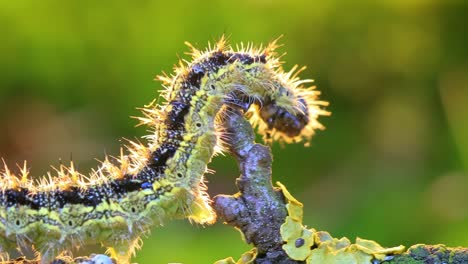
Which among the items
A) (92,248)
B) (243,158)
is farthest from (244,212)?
(92,248)

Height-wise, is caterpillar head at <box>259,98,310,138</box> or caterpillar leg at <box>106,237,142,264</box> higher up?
caterpillar head at <box>259,98,310,138</box>

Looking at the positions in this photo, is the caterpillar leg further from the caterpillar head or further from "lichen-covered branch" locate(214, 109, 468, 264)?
the caterpillar head

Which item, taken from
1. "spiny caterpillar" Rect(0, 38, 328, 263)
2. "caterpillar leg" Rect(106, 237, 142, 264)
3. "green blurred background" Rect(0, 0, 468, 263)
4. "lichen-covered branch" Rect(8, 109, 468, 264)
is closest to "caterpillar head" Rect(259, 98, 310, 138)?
"spiny caterpillar" Rect(0, 38, 328, 263)

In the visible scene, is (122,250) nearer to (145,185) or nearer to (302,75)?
(145,185)

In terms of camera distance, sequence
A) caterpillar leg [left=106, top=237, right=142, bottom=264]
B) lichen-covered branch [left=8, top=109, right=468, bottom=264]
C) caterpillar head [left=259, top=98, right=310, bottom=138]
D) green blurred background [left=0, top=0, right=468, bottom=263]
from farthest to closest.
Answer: green blurred background [left=0, top=0, right=468, bottom=263], caterpillar head [left=259, top=98, right=310, bottom=138], caterpillar leg [left=106, top=237, right=142, bottom=264], lichen-covered branch [left=8, top=109, right=468, bottom=264]

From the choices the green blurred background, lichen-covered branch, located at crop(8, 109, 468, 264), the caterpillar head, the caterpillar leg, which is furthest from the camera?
the green blurred background

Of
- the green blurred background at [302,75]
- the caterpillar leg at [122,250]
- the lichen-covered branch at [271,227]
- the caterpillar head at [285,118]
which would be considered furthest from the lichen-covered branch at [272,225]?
the green blurred background at [302,75]

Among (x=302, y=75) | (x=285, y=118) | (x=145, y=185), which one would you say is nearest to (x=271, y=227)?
(x=145, y=185)
